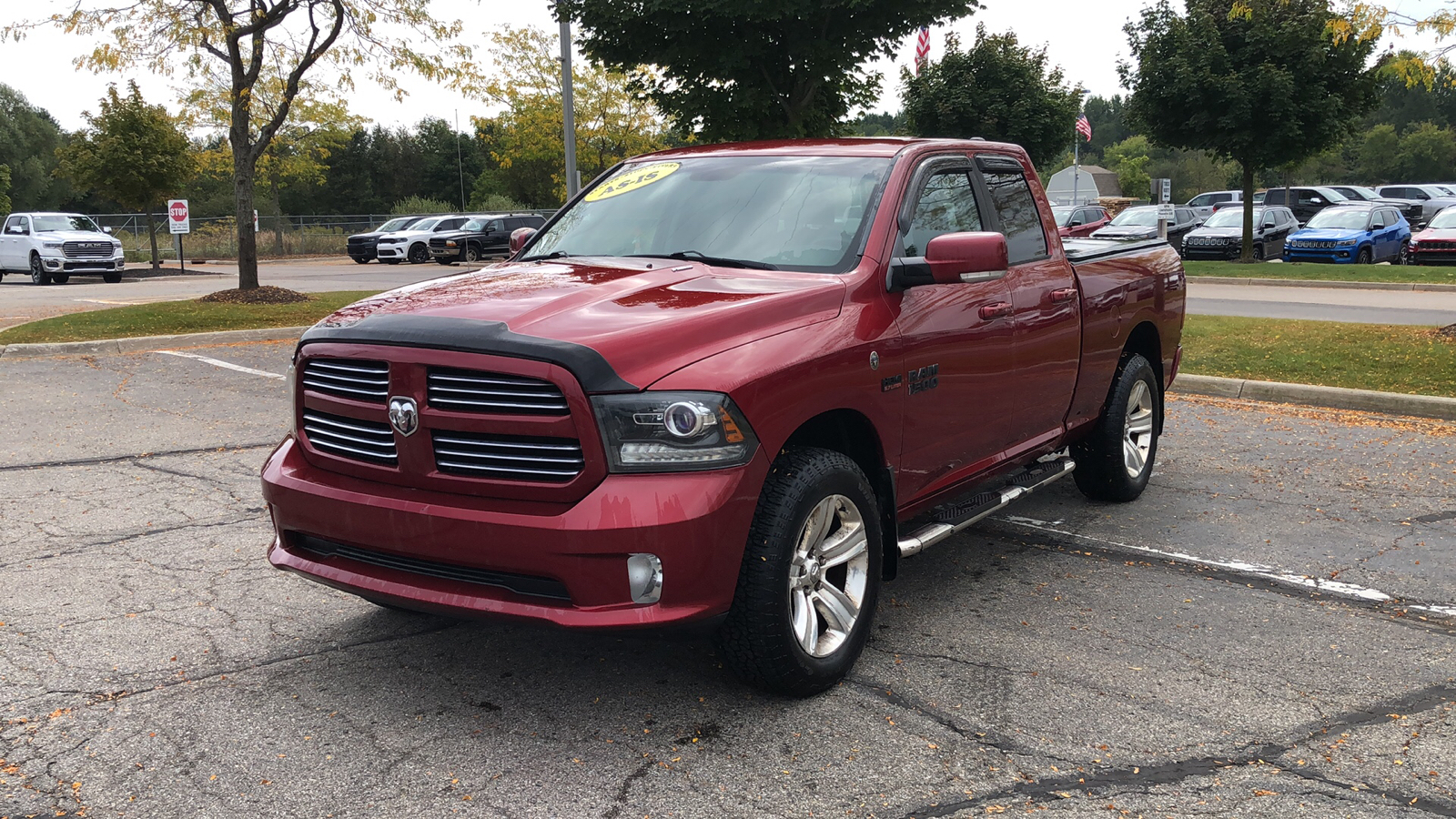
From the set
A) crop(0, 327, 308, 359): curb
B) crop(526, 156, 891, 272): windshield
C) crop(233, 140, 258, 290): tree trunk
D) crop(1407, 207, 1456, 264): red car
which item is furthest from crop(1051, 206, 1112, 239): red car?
crop(526, 156, 891, 272): windshield

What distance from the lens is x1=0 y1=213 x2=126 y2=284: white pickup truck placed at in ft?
94.8

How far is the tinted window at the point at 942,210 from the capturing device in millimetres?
4754

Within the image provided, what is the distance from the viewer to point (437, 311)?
3795 mm

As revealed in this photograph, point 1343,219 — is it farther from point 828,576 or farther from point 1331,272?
point 828,576

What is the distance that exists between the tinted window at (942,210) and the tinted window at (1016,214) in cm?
22

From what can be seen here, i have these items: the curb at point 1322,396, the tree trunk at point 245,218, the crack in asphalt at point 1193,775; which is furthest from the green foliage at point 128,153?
the crack in asphalt at point 1193,775

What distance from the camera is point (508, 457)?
350cm

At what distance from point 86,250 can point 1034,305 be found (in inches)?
1172

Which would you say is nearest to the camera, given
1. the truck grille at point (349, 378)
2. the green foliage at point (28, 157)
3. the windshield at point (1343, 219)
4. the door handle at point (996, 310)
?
the truck grille at point (349, 378)

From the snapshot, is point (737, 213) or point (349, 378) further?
point (737, 213)

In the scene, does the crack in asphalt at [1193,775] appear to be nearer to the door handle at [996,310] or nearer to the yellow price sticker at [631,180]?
the door handle at [996,310]

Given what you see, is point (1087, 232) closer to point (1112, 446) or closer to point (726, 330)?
point (1112, 446)

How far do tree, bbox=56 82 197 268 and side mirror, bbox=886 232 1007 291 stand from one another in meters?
33.5

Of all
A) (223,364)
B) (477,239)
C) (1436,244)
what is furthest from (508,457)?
(477,239)
